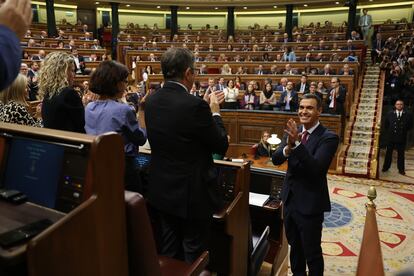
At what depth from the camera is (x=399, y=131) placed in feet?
19.5

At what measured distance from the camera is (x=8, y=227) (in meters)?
0.73

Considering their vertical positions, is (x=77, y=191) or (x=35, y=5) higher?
(x=35, y=5)

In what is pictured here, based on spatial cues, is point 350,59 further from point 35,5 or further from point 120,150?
point 35,5

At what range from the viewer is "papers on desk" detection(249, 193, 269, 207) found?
246 cm

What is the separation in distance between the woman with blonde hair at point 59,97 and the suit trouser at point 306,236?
1408 mm

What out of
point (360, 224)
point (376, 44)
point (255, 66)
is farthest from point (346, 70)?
point (376, 44)

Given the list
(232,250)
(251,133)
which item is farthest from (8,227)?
(251,133)

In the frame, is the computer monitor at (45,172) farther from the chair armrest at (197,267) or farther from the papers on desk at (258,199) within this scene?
the papers on desk at (258,199)

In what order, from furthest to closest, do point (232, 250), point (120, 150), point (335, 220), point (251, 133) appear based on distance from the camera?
point (251, 133)
point (335, 220)
point (232, 250)
point (120, 150)

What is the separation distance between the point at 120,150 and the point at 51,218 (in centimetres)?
22

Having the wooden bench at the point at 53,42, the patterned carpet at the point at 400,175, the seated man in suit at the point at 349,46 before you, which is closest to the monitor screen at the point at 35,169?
the patterned carpet at the point at 400,175

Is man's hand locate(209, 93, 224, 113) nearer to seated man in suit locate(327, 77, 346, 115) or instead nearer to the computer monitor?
the computer monitor

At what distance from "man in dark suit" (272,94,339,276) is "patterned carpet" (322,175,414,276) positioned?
39.8 inches

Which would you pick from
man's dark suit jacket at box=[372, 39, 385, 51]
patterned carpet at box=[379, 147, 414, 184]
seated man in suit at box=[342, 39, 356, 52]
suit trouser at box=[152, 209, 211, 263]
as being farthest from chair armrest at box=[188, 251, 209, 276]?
man's dark suit jacket at box=[372, 39, 385, 51]
